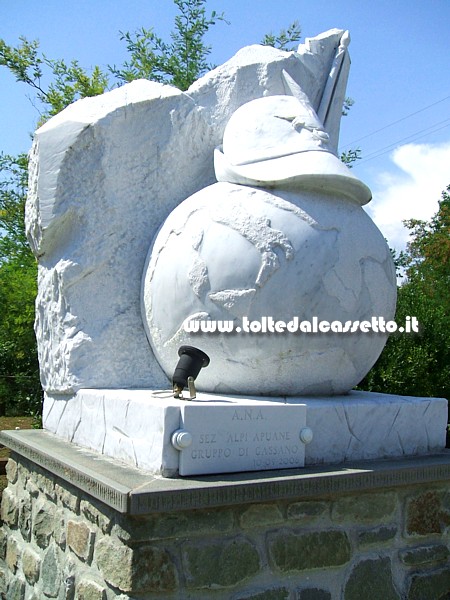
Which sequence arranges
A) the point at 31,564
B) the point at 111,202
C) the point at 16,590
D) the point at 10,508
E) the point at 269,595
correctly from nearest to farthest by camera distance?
the point at 269,595 → the point at 31,564 → the point at 16,590 → the point at 111,202 → the point at 10,508

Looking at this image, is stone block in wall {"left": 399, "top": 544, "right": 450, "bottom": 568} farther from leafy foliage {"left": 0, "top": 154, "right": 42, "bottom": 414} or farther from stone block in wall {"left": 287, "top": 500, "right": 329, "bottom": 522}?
leafy foliage {"left": 0, "top": 154, "right": 42, "bottom": 414}

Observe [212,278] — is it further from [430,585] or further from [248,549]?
[430,585]

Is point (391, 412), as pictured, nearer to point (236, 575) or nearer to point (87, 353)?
point (236, 575)

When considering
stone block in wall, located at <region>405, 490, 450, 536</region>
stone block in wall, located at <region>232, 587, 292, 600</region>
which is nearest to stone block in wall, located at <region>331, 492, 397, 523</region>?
stone block in wall, located at <region>405, 490, 450, 536</region>

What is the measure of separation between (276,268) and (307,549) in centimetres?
130

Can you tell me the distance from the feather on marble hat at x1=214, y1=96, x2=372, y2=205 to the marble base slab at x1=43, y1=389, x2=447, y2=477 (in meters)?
1.12

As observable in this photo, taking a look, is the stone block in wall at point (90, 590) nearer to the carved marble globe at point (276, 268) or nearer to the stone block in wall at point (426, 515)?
the carved marble globe at point (276, 268)

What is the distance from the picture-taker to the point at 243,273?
3.08 m

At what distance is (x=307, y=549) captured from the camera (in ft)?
9.20

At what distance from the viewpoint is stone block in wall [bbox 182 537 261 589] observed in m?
2.52

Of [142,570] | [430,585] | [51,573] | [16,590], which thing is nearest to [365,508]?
[430,585]

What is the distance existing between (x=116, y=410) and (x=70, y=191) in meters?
1.36

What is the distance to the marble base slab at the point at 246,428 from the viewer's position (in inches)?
104

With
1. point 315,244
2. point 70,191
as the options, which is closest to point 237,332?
point 315,244
